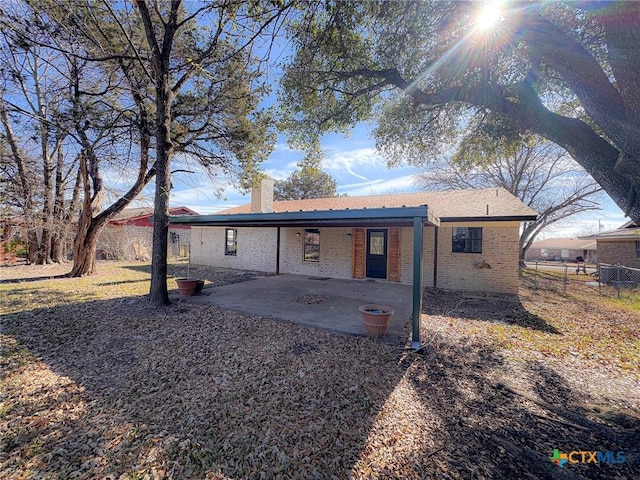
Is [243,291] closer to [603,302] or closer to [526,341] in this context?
[526,341]

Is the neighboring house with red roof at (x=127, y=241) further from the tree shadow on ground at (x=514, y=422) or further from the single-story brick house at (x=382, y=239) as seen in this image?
the tree shadow on ground at (x=514, y=422)

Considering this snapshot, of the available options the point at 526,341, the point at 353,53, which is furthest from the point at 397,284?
the point at 353,53

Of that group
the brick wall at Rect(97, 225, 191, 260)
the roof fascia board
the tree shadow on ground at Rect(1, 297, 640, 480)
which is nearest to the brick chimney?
the roof fascia board

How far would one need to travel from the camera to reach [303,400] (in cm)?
299

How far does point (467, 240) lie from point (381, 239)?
302cm

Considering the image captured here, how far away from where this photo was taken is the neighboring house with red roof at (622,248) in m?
15.1

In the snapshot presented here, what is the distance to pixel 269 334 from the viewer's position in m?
4.93

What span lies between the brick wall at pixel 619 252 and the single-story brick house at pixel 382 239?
11228mm

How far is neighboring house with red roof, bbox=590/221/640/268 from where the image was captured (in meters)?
15.1

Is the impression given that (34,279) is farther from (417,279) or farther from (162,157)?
(417,279)

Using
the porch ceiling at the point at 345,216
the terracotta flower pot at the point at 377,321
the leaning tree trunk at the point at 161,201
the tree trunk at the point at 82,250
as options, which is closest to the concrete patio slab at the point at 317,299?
the terracotta flower pot at the point at 377,321

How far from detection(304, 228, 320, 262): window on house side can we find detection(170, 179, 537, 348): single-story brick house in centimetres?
5

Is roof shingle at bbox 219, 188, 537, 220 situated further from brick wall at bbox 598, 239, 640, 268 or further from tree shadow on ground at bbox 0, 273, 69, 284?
brick wall at bbox 598, 239, 640, 268

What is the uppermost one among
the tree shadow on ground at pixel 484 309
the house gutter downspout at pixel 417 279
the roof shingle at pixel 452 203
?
the roof shingle at pixel 452 203
